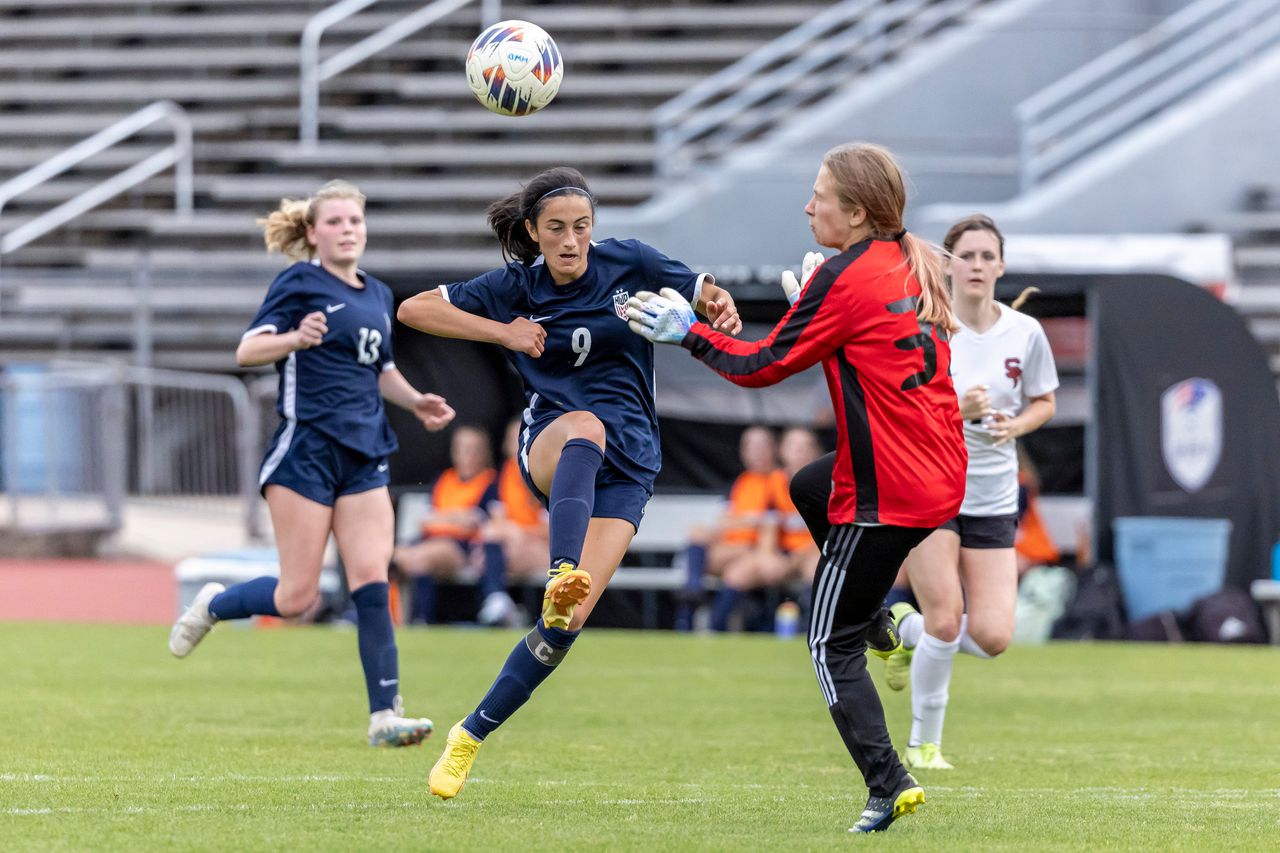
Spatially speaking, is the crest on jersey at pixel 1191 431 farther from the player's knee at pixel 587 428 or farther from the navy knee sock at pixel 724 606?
the player's knee at pixel 587 428

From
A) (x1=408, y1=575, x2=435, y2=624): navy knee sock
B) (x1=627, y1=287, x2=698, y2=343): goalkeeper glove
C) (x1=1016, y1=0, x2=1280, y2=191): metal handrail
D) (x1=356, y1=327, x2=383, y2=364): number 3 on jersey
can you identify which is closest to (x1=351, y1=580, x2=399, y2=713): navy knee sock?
(x1=356, y1=327, x2=383, y2=364): number 3 on jersey

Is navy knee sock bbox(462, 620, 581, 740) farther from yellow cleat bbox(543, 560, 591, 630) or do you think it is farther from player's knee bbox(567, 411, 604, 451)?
player's knee bbox(567, 411, 604, 451)

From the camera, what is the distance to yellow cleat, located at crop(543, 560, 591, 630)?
5.44 m

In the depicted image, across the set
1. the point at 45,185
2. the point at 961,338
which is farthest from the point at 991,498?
the point at 45,185

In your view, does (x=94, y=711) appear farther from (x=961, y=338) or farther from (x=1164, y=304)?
(x=1164, y=304)

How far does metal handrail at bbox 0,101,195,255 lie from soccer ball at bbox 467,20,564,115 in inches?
649

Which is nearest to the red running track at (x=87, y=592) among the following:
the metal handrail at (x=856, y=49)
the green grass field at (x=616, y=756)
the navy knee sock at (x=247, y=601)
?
the green grass field at (x=616, y=756)

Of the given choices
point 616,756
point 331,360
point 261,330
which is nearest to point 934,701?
point 616,756

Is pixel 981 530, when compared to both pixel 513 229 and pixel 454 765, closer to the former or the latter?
pixel 513 229

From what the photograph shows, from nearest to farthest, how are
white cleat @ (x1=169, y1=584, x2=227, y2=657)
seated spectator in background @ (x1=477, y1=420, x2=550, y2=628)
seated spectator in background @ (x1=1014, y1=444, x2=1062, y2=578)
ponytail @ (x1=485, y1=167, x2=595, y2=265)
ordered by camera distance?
ponytail @ (x1=485, y1=167, x2=595, y2=265)
white cleat @ (x1=169, y1=584, x2=227, y2=657)
seated spectator in background @ (x1=1014, y1=444, x2=1062, y2=578)
seated spectator in background @ (x1=477, y1=420, x2=550, y2=628)

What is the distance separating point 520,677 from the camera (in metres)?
5.74

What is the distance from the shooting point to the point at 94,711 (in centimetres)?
827

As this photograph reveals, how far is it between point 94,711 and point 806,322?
444 centimetres

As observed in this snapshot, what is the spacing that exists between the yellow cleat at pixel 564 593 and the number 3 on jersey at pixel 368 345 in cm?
229
